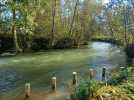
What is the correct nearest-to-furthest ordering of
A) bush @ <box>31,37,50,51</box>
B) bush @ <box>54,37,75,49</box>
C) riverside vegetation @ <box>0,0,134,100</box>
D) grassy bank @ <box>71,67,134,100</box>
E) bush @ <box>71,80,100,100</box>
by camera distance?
grassy bank @ <box>71,67,134,100</box>, bush @ <box>71,80,100,100</box>, riverside vegetation @ <box>0,0,134,100</box>, bush @ <box>31,37,50,51</box>, bush @ <box>54,37,75,49</box>

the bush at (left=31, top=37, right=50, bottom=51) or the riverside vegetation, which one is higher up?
the riverside vegetation

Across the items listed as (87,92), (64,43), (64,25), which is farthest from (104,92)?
(64,25)

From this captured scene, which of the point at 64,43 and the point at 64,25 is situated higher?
the point at 64,25

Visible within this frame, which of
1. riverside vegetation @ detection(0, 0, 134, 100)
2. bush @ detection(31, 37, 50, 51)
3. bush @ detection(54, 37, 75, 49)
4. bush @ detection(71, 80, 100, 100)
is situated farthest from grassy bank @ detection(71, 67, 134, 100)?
bush @ detection(54, 37, 75, 49)

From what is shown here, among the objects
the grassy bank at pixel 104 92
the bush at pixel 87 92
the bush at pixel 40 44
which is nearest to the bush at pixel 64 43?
the bush at pixel 40 44

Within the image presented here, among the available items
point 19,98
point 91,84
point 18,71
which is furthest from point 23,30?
point 91,84

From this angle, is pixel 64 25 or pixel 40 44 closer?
pixel 40 44

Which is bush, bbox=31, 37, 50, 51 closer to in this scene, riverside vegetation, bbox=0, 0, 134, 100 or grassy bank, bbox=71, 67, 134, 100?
riverside vegetation, bbox=0, 0, 134, 100

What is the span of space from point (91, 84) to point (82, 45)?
120ft

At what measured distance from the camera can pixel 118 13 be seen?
1431 inches

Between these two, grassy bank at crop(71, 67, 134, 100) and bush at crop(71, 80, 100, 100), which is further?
bush at crop(71, 80, 100, 100)

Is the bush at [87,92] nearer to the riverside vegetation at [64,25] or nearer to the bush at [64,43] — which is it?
the riverside vegetation at [64,25]

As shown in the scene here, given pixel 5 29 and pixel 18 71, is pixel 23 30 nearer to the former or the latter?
pixel 5 29

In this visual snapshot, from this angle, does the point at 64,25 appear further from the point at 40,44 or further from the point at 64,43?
the point at 40,44
